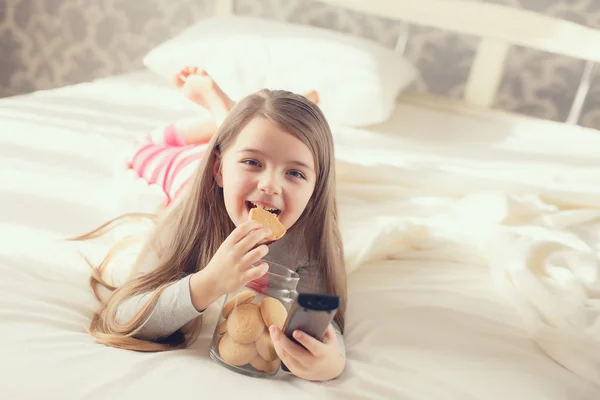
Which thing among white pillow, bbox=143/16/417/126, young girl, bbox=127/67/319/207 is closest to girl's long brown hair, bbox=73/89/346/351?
young girl, bbox=127/67/319/207

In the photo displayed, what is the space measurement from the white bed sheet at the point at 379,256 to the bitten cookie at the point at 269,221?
17 centimetres

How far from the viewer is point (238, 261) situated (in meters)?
0.66

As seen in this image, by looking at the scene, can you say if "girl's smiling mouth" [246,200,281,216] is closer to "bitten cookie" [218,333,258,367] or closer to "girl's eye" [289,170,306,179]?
"girl's eye" [289,170,306,179]

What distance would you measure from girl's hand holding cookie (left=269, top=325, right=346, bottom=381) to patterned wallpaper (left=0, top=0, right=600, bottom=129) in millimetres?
1590

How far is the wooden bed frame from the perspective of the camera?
1752mm

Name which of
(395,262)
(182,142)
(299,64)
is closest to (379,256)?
(395,262)

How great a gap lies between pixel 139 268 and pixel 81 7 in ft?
6.70

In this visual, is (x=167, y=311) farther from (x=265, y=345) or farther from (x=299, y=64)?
(x=299, y=64)

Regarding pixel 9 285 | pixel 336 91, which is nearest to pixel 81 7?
pixel 336 91

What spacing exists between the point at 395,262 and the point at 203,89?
45 cm

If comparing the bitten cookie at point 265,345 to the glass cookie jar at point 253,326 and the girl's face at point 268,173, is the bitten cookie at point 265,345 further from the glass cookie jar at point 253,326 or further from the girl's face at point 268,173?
the girl's face at point 268,173

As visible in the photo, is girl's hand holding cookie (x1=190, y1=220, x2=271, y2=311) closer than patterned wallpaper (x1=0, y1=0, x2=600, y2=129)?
Yes

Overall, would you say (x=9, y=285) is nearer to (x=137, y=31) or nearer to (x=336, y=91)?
(x=336, y=91)

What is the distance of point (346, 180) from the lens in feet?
4.03
